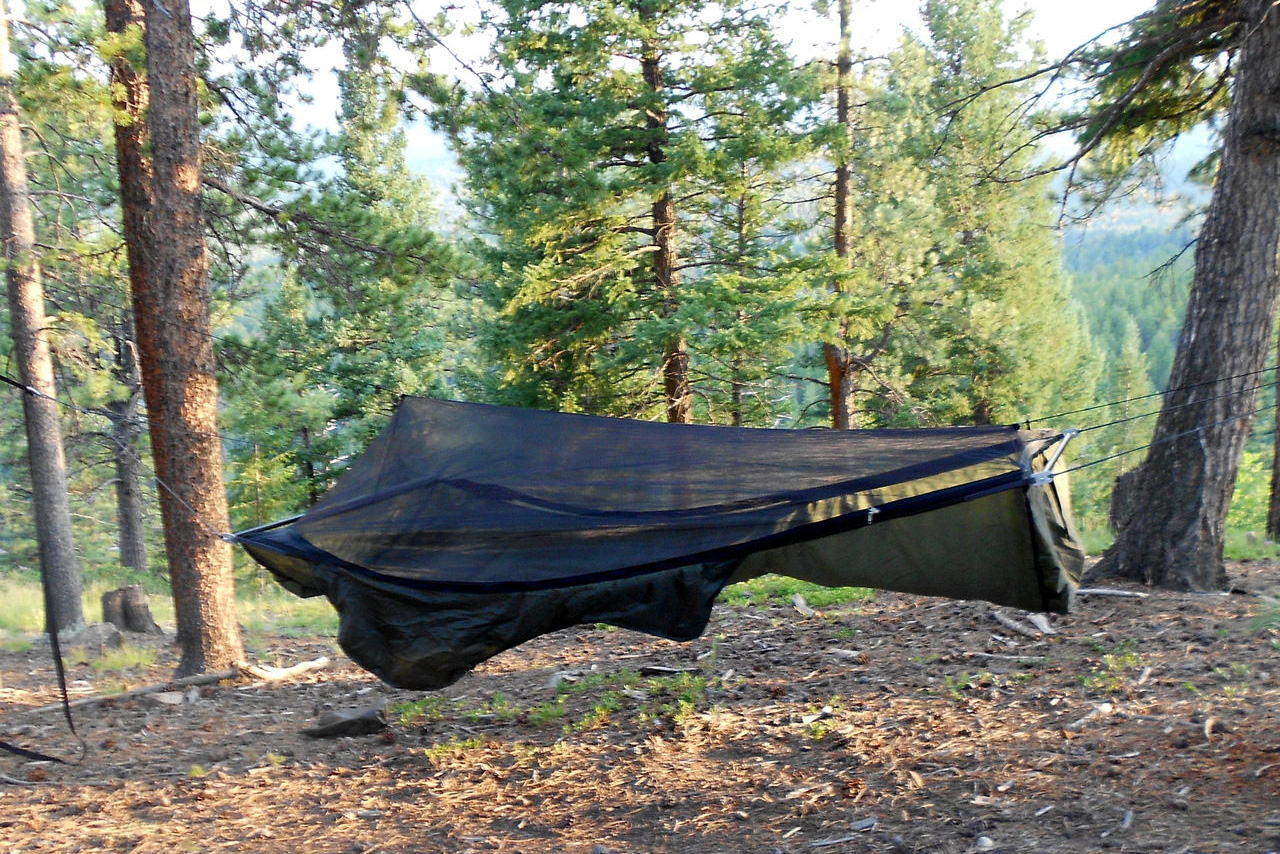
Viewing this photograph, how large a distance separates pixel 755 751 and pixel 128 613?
16.3ft

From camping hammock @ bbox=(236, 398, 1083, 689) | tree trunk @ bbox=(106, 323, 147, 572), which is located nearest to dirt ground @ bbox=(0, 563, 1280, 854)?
camping hammock @ bbox=(236, 398, 1083, 689)

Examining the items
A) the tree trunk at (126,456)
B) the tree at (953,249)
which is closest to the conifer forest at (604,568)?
the tree trunk at (126,456)

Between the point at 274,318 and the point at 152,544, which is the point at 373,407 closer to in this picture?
the point at 274,318

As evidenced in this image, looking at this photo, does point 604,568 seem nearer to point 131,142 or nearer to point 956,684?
point 956,684

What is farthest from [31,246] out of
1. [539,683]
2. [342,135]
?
[539,683]

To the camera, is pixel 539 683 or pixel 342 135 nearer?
pixel 539 683

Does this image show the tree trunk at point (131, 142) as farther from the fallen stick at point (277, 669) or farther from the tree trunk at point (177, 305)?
the fallen stick at point (277, 669)

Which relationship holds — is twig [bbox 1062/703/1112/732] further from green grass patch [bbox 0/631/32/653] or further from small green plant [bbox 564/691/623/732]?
green grass patch [bbox 0/631/32/653]

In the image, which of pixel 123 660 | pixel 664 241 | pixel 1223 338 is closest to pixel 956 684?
pixel 1223 338

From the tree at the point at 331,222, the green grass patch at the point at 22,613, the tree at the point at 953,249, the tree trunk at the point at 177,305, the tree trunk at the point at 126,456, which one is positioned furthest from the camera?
the tree at the point at 953,249

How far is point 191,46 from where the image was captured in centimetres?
457

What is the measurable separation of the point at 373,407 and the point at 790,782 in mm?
12022

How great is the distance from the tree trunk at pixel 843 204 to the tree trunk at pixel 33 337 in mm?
7208

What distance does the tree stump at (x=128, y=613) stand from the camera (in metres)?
6.38
